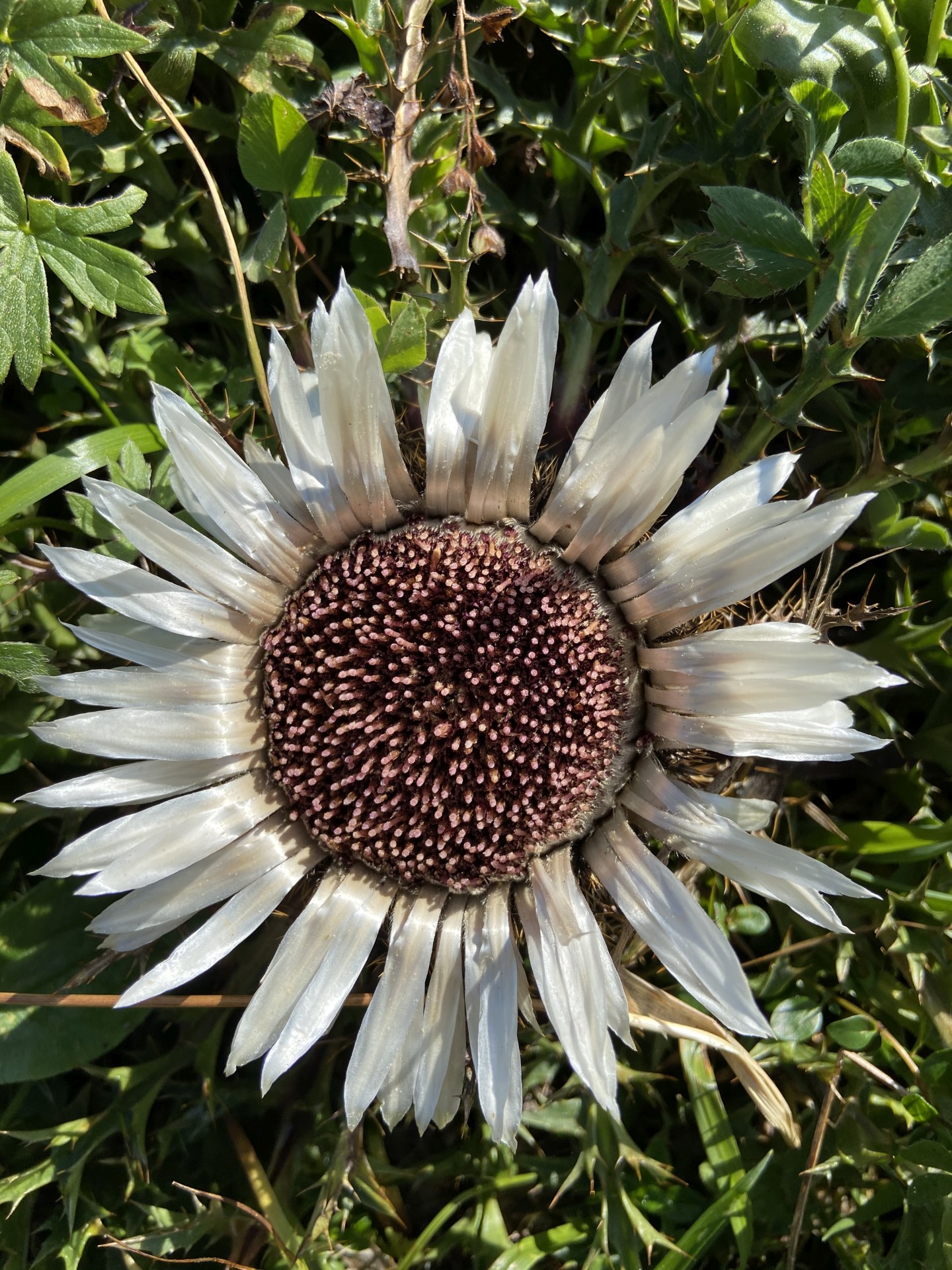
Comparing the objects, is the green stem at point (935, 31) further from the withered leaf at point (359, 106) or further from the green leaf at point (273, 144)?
the green leaf at point (273, 144)

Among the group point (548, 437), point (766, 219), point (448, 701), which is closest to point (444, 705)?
point (448, 701)

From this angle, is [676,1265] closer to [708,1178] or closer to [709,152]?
[708,1178]

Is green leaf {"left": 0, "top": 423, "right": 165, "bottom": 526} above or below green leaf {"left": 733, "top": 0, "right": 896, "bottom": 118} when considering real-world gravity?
below

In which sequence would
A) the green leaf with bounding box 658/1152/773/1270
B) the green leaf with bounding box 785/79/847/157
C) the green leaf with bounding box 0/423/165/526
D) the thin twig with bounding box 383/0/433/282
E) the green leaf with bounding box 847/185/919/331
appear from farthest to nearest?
the green leaf with bounding box 0/423/165/526, the green leaf with bounding box 658/1152/773/1270, the thin twig with bounding box 383/0/433/282, the green leaf with bounding box 785/79/847/157, the green leaf with bounding box 847/185/919/331

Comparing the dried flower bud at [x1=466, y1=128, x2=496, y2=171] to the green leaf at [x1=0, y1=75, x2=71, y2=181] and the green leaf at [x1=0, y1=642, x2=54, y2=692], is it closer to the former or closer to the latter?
the green leaf at [x1=0, y1=75, x2=71, y2=181]

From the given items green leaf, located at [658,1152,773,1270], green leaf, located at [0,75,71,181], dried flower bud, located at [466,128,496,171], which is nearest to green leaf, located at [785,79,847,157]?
dried flower bud, located at [466,128,496,171]

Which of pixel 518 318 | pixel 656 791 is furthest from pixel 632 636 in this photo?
pixel 518 318
